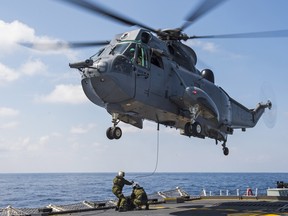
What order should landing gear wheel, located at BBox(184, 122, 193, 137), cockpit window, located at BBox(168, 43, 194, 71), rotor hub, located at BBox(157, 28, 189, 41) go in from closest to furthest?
1. landing gear wheel, located at BBox(184, 122, 193, 137)
2. rotor hub, located at BBox(157, 28, 189, 41)
3. cockpit window, located at BBox(168, 43, 194, 71)

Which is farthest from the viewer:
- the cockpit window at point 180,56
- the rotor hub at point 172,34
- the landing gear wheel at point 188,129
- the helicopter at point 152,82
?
the cockpit window at point 180,56

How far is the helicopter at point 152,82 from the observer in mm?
14211

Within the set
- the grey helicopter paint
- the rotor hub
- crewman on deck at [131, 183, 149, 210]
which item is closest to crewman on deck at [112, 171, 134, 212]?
crewman on deck at [131, 183, 149, 210]

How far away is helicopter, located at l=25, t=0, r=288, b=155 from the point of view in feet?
46.6

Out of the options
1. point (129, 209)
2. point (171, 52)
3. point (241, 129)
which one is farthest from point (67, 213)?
point (241, 129)

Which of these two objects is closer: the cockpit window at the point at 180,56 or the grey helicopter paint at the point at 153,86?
the grey helicopter paint at the point at 153,86

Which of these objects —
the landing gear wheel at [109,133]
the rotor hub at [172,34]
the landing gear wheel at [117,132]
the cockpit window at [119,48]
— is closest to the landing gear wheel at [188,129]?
the landing gear wheel at [117,132]

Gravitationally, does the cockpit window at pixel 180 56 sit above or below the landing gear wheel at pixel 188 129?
above

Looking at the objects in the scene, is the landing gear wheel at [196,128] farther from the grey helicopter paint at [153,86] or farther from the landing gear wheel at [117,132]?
the landing gear wheel at [117,132]

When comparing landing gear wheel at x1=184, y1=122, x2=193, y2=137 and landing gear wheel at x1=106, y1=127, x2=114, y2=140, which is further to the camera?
landing gear wheel at x1=184, y1=122, x2=193, y2=137

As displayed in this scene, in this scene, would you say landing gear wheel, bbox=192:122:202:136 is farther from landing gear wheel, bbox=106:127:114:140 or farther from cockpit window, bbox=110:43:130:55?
cockpit window, bbox=110:43:130:55

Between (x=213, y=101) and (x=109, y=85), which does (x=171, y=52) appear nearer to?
(x=213, y=101)

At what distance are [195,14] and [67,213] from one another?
9525 mm

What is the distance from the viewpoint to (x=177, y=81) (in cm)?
1719
